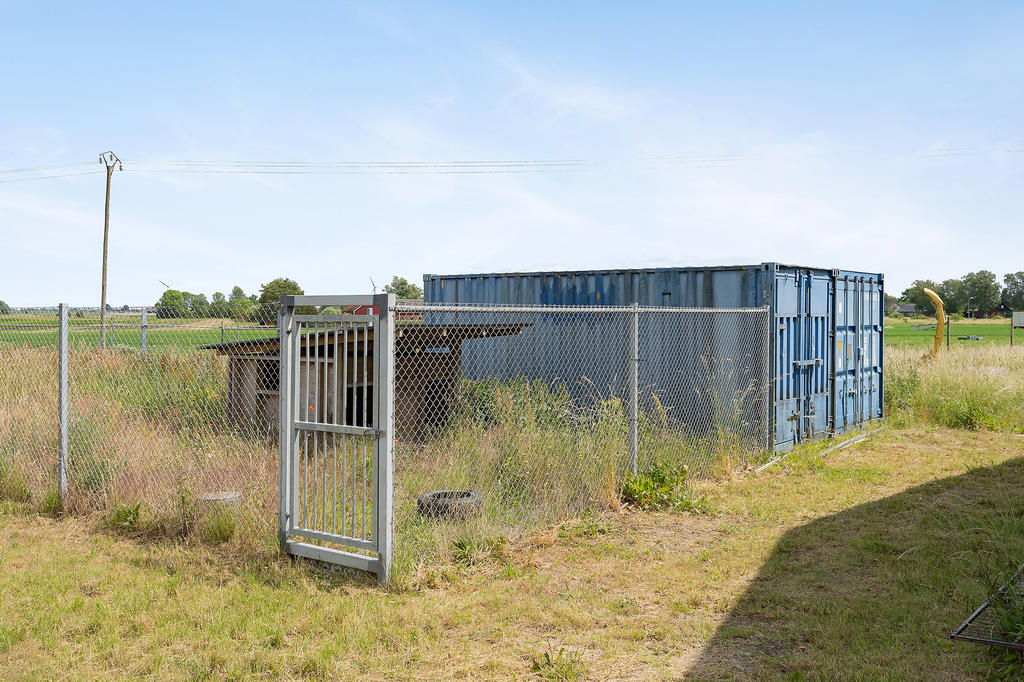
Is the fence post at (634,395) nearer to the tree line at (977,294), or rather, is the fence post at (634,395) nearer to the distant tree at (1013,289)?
the tree line at (977,294)

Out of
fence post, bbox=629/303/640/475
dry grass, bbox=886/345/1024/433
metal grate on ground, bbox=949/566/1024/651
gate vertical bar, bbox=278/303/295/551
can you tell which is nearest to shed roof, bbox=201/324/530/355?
fence post, bbox=629/303/640/475

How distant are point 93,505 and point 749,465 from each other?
24.0 ft

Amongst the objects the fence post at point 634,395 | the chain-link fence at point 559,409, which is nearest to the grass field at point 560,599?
the chain-link fence at point 559,409

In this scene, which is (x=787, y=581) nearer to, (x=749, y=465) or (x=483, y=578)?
(x=483, y=578)

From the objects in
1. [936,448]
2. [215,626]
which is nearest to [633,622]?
[215,626]

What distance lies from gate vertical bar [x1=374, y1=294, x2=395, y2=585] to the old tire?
996mm

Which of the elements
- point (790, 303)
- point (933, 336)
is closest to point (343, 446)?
point (790, 303)

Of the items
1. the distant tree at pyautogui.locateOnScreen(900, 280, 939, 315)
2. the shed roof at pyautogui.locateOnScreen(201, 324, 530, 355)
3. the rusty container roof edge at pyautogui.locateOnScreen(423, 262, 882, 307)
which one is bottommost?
the shed roof at pyautogui.locateOnScreen(201, 324, 530, 355)

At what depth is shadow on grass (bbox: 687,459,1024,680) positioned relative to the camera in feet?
13.9

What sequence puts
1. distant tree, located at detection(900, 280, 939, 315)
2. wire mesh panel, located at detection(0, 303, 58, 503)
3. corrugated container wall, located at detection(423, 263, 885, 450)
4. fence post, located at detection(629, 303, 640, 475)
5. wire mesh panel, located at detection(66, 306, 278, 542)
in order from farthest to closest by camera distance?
distant tree, located at detection(900, 280, 939, 315) < corrugated container wall, located at detection(423, 263, 885, 450) < wire mesh panel, located at detection(0, 303, 58, 503) < fence post, located at detection(629, 303, 640, 475) < wire mesh panel, located at detection(66, 306, 278, 542)

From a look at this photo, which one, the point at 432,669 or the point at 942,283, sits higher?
the point at 942,283

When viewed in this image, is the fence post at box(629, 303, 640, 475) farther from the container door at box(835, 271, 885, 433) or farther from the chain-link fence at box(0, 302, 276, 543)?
the container door at box(835, 271, 885, 433)

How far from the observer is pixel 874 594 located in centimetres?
531

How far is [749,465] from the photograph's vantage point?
950cm
